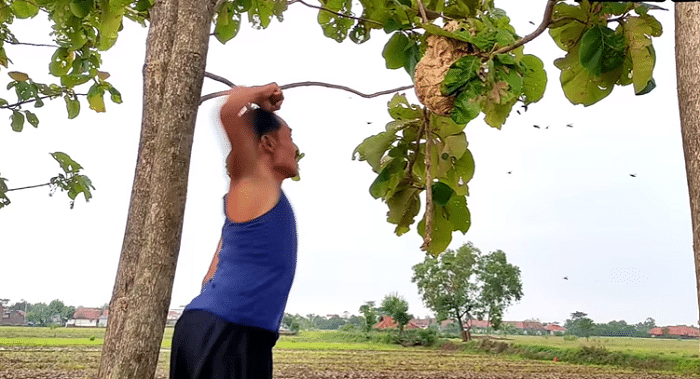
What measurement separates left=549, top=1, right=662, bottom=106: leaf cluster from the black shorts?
93cm

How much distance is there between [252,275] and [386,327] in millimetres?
50494

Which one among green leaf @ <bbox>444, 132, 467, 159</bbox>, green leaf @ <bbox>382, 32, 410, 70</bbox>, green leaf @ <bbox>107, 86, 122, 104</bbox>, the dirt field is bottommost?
the dirt field

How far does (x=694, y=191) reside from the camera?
4.74 feet

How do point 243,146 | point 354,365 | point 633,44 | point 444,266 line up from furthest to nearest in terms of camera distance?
point 444,266 < point 354,365 < point 243,146 < point 633,44

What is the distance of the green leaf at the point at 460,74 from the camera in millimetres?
1212

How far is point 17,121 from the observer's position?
12.8 feet

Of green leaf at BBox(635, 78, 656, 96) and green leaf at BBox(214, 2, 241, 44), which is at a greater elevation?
green leaf at BBox(214, 2, 241, 44)

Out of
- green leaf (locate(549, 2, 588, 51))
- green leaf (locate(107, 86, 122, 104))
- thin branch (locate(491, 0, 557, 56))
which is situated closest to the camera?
thin branch (locate(491, 0, 557, 56))

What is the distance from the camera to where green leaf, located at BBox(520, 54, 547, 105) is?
1615 mm

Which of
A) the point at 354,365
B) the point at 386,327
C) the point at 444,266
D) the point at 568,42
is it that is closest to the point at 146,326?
the point at 568,42

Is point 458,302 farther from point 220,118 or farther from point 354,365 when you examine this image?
point 220,118

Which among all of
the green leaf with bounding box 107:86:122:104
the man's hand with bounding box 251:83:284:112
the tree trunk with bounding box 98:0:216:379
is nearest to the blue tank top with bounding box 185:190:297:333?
Result: the tree trunk with bounding box 98:0:216:379

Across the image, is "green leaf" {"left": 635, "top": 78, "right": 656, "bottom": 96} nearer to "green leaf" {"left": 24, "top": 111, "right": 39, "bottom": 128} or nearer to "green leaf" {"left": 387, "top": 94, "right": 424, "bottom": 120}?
"green leaf" {"left": 387, "top": 94, "right": 424, "bottom": 120}

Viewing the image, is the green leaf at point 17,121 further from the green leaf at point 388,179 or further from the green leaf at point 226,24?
the green leaf at point 388,179
